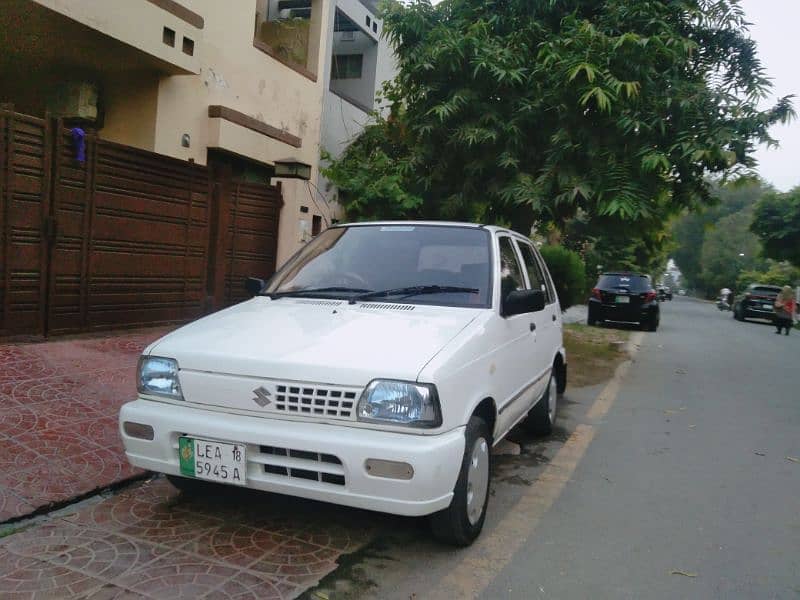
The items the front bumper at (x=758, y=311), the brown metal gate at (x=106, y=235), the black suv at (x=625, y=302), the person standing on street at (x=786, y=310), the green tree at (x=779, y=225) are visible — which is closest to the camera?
the brown metal gate at (x=106, y=235)

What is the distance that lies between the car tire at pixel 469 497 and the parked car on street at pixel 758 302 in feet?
78.3

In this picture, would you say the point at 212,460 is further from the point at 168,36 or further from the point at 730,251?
the point at 730,251

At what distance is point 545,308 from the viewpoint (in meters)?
5.40

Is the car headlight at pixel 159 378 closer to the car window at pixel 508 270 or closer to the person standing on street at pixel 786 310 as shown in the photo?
the car window at pixel 508 270

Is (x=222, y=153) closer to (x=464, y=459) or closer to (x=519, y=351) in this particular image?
(x=519, y=351)

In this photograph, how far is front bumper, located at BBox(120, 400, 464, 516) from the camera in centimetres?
285

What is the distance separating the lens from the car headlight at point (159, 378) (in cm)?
327

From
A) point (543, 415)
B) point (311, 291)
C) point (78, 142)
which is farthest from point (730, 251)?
point (311, 291)

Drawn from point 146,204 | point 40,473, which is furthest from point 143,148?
point 40,473

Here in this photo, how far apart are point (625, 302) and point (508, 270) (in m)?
13.5

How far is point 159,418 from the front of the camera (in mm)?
3174

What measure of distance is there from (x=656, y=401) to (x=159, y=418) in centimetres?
598

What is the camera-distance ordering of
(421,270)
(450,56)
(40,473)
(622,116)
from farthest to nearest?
1. (450,56)
2. (622,116)
3. (421,270)
4. (40,473)

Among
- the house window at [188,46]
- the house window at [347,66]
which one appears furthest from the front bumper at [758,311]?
the house window at [188,46]
